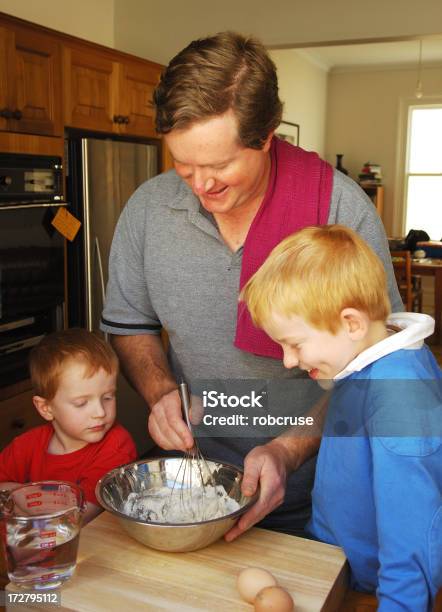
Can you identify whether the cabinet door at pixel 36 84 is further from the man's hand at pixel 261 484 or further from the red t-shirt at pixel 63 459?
the man's hand at pixel 261 484

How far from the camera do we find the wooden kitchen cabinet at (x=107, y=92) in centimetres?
281

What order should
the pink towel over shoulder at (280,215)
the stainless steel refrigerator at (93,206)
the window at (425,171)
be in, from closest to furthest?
1. the pink towel over shoulder at (280,215)
2. the stainless steel refrigerator at (93,206)
3. the window at (425,171)

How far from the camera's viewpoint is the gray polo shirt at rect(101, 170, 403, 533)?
1427mm

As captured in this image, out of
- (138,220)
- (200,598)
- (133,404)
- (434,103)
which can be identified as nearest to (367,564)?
(200,598)

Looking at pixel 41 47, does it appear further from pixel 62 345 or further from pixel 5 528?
pixel 5 528

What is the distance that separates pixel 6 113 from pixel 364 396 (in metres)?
1.91

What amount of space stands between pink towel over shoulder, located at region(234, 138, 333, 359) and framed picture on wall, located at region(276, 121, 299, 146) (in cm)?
518

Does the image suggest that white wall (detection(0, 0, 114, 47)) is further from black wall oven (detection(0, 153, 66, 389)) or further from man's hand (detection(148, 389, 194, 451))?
man's hand (detection(148, 389, 194, 451))

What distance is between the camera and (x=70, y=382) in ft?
4.80

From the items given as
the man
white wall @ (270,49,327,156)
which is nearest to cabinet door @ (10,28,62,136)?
the man

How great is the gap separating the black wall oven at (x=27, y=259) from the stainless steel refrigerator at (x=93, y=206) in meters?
0.13

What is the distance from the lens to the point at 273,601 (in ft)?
2.72

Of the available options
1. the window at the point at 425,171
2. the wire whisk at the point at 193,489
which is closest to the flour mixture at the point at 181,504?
the wire whisk at the point at 193,489

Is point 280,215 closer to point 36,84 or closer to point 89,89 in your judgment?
point 36,84
